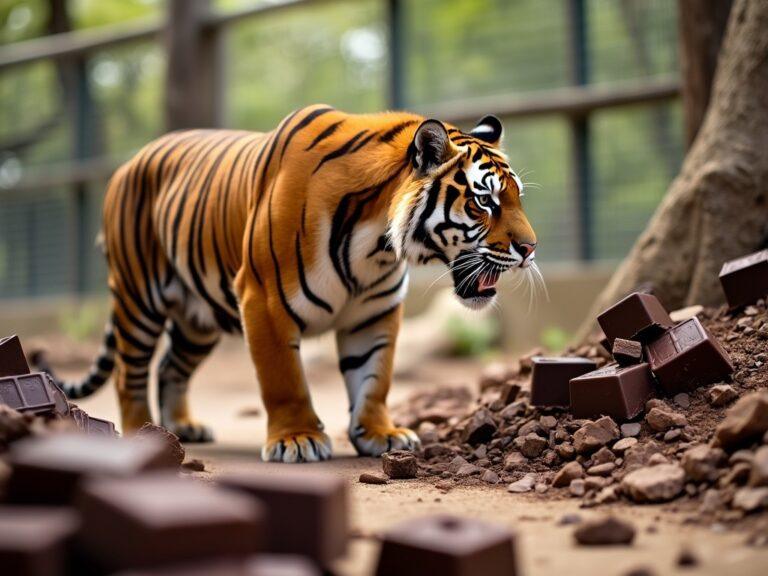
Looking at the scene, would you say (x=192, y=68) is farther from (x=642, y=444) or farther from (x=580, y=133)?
(x=642, y=444)

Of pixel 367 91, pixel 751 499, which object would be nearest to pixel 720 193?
pixel 751 499

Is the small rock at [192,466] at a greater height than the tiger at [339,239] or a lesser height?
lesser

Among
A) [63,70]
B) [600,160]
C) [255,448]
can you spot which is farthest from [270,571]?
[63,70]

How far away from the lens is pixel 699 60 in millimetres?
5762

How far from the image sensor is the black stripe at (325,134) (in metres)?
4.35

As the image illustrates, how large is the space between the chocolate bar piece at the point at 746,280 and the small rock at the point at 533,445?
1.17 meters

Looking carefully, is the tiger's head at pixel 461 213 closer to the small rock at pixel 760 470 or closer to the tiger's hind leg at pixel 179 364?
the small rock at pixel 760 470

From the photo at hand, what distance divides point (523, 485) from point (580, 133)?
6434 mm

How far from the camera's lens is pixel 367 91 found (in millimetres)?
10633

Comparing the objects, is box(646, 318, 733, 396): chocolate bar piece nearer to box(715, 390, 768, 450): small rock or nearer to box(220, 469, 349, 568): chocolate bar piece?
box(715, 390, 768, 450): small rock

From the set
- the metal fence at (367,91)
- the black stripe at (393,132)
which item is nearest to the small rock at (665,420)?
the black stripe at (393,132)

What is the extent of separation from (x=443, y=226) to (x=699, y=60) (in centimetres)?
268

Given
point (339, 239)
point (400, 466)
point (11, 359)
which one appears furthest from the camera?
point (339, 239)

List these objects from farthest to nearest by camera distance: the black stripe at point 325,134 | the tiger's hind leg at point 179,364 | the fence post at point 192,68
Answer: the fence post at point 192,68
the tiger's hind leg at point 179,364
the black stripe at point 325,134
